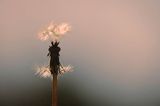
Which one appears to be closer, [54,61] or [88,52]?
[54,61]

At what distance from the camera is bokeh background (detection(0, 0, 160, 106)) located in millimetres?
3547

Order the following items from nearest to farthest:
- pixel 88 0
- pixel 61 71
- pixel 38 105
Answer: pixel 61 71, pixel 38 105, pixel 88 0

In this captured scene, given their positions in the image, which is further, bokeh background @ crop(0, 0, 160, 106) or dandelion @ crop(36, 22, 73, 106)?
bokeh background @ crop(0, 0, 160, 106)

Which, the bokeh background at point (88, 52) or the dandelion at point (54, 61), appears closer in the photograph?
the dandelion at point (54, 61)

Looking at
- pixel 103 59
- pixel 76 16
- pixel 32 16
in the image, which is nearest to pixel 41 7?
pixel 32 16

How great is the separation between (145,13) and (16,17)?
144cm

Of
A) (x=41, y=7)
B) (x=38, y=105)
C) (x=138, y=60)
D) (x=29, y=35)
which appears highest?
(x=41, y=7)

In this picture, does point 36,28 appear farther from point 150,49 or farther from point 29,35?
point 150,49

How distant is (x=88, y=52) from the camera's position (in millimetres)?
3602

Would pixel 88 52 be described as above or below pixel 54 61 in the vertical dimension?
above

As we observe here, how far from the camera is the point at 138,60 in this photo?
11.9 ft

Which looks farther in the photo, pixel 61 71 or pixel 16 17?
pixel 16 17

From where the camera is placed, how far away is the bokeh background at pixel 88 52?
3.55 metres

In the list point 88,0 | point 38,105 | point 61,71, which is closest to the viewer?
point 61,71
